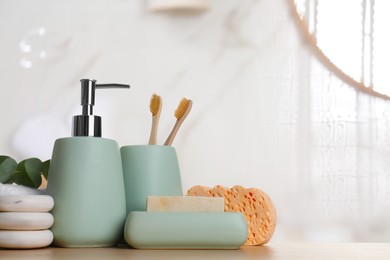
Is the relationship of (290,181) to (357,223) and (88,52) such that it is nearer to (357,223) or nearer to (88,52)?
(357,223)

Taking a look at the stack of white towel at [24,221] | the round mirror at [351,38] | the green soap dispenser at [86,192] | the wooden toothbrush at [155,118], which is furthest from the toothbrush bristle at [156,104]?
the round mirror at [351,38]

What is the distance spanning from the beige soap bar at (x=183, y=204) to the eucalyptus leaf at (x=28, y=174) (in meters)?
0.21

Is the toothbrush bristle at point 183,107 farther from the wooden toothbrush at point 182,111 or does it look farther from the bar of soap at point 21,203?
the bar of soap at point 21,203

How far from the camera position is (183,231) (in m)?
0.70

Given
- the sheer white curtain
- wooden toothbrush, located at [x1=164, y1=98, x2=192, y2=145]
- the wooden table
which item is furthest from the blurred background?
the wooden table

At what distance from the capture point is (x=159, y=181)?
80 cm

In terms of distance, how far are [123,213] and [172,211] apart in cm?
6

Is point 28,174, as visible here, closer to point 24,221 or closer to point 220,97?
point 24,221

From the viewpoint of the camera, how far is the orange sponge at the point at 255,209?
811 mm

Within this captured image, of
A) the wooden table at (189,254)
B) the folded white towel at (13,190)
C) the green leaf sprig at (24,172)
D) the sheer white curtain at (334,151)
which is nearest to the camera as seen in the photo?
the wooden table at (189,254)

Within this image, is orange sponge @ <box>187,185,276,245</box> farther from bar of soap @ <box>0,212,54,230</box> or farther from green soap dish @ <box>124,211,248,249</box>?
bar of soap @ <box>0,212,54,230</box>

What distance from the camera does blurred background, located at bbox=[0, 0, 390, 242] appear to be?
3.47 ft

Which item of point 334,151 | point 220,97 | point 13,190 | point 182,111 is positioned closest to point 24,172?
point 13,190

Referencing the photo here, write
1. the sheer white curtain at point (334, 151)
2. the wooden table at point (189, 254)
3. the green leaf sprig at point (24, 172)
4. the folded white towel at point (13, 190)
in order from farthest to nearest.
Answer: the sheer white curtain at point (334, 151)
the green leaf sprig at point (24, 172)
the folded white towel at point (13, 190)
the wooden table at point (189, 254)
